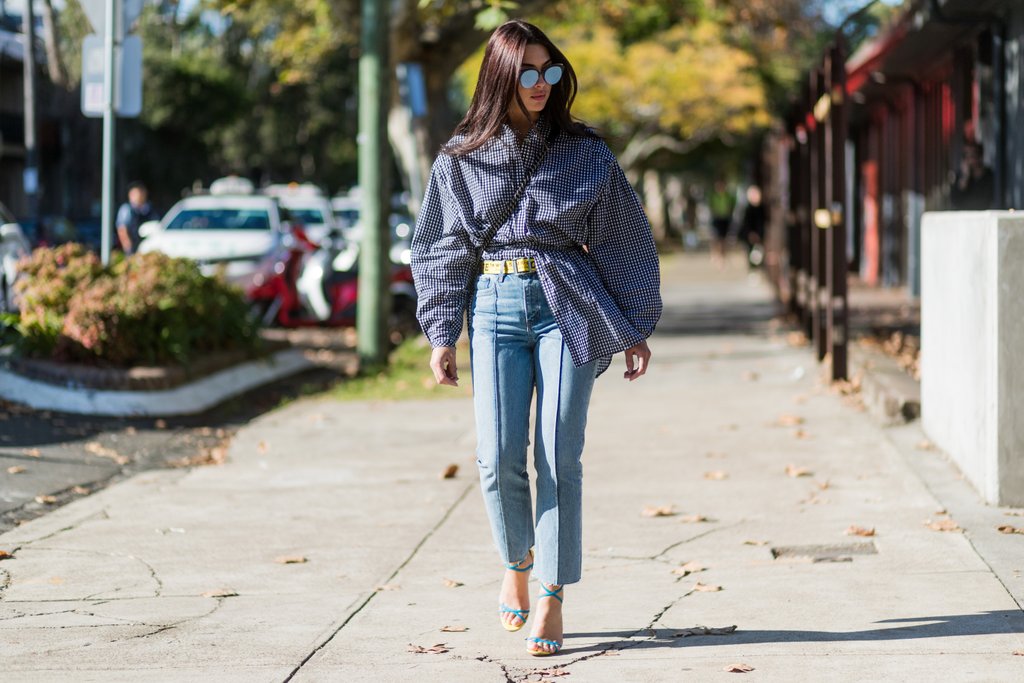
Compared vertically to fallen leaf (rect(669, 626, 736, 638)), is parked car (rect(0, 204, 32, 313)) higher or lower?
higher

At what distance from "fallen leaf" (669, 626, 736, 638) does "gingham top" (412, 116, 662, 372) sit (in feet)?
2.99

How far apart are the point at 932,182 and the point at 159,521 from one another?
1480 cm

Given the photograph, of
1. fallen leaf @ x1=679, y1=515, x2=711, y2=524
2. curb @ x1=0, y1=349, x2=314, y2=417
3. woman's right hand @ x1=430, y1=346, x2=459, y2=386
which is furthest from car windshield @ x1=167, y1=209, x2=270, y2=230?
woman's right hand @ x1=430, y1=346, x2=459, y2=386

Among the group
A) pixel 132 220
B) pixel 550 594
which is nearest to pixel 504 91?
pixel 550 594

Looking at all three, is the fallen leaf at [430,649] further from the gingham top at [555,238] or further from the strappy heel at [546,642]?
the gingham top at [555,238]

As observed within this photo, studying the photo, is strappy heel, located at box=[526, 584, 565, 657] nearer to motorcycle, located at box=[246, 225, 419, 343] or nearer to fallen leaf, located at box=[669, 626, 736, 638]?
fallen leaf, located at box=[669, 626, 736, 638]

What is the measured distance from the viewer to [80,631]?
17.4 ft

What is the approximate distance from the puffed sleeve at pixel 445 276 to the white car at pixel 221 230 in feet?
45.8


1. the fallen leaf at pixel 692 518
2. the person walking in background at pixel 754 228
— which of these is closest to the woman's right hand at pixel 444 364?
the fallen leaf at pixel 692 518

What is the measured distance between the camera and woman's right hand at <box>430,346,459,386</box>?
4941mm

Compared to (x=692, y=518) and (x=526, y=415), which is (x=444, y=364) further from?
(x=692, y=518)

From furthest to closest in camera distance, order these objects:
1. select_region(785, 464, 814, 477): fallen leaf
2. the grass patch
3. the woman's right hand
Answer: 1. the grass patch
2. select_region(785, 464, 814, 477): fallen leaf
3. the woman's right hand

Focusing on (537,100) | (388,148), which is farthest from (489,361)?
(388,148)

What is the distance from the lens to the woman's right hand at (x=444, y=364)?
4.94m
